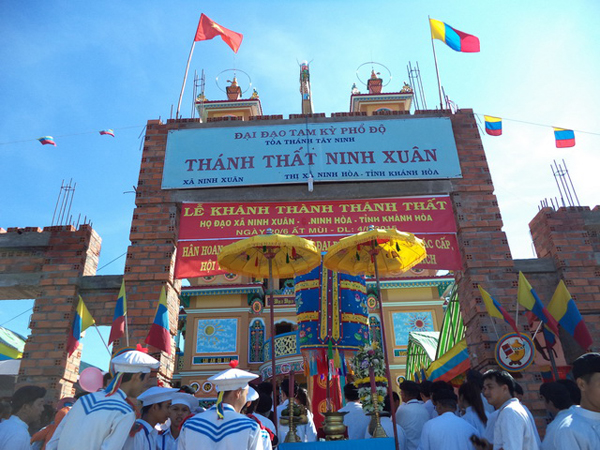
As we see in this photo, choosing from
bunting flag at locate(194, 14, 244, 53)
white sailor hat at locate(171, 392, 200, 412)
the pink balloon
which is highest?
bunting flag at locate(194, 14, 244, 53)

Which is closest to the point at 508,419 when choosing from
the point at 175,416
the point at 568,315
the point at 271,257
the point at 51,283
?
the point at 175,416

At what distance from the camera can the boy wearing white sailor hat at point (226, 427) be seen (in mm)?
3080

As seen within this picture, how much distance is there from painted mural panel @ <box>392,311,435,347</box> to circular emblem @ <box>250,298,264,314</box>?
547 cm

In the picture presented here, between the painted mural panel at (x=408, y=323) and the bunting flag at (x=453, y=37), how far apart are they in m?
11.8

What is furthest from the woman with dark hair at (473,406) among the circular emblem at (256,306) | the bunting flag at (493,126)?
the circular emblem at (256,306)

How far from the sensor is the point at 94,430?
309cm

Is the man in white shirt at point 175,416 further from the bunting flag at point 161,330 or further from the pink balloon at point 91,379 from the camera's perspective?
the bunting flag at point 161,330

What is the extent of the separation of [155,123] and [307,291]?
413 cm

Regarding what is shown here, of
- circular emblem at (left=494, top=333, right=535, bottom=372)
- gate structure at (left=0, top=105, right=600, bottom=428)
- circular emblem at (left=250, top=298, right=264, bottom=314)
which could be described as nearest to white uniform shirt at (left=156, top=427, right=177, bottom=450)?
gate structure at (left=0, top=105, right=600, bottom=428)

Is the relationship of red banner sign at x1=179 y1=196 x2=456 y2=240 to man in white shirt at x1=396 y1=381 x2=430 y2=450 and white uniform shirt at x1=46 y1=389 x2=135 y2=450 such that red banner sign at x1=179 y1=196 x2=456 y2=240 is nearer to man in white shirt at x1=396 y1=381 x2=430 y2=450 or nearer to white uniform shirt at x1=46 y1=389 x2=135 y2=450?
man in white shirt at x1=396 y1=381 x2=430 y2=450

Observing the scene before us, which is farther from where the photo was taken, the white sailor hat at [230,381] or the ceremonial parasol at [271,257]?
the ceremonial parasol at [271,257]

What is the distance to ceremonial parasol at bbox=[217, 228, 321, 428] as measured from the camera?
5.39 m

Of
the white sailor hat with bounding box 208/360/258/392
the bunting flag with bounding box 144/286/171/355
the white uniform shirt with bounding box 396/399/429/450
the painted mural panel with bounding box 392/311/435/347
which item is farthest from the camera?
the painted mural panel with bounding box 392/311/435/347

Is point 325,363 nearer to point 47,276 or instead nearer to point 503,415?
point 503,415
